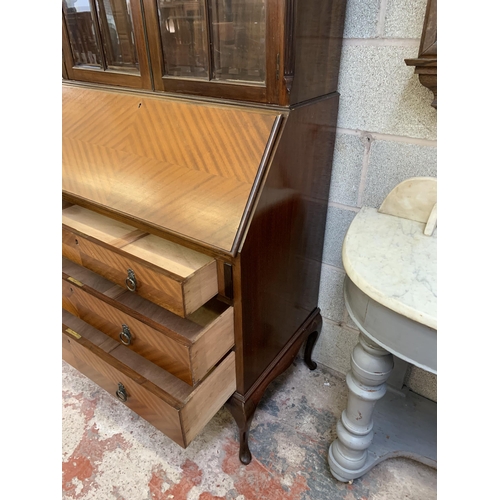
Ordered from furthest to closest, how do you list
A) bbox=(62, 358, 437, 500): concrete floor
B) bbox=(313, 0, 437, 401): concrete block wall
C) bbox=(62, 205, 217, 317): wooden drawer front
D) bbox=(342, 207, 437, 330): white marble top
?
bbox=(62, 358, 437, 500): concrete floor, bbox=(313, 0, 437, 401): concrete block wall, bbox=(62, 205, 217, 317): wooden drawer front, bbox=(342, 207, 437, 330): white marble top

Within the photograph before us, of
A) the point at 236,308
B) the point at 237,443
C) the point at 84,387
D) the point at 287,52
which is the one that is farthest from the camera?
the point at 84,387

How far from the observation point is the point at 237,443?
1.14 metres

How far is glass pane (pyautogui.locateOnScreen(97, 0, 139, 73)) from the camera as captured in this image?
0.86 m

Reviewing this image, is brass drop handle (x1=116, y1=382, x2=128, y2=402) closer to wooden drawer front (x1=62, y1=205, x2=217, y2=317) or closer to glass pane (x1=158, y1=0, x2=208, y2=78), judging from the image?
wooden drawer front (x1=62, y1=205, x2=217, y2=317)

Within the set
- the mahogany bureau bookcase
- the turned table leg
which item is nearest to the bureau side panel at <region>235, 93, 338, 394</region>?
the mahogany bureau bookcase

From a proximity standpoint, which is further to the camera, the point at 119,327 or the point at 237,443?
the point at 237,443

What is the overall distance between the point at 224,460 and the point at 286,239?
2.21 feet

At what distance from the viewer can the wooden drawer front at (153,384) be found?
0.81 meters

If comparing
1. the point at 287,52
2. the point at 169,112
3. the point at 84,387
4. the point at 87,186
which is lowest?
the point at 84,387

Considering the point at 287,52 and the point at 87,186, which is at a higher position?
the point at 287,52

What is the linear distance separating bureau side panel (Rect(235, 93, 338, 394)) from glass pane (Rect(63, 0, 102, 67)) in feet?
1.93

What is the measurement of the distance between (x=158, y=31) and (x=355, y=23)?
0.45 m

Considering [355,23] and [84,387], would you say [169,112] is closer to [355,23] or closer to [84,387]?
[355,23]

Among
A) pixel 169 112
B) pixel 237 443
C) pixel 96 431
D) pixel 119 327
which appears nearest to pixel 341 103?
pixel 169 112
